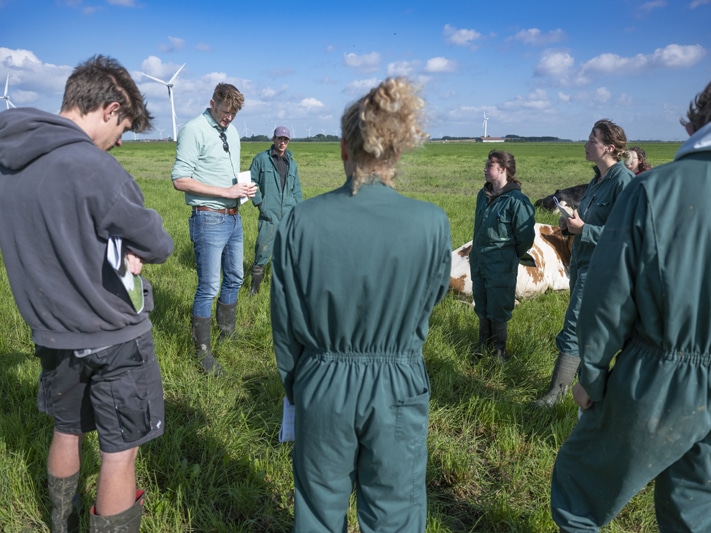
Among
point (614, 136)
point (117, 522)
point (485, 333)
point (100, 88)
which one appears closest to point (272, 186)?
point (485, 333)

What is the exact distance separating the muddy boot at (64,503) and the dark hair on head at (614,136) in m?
3.60

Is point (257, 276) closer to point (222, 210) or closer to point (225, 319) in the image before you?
point (225, 319)

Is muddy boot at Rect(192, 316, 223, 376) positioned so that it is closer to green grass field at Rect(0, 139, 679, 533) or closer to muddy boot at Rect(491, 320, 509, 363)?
green grass field at Rect(0, 139, 679, 533)

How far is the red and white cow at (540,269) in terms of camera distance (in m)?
6.25

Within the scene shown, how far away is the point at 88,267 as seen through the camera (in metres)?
1.97

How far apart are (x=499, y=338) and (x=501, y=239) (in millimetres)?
839

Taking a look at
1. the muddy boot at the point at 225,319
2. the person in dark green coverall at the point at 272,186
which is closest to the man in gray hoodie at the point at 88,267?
the muddy boot at the point at 225,319

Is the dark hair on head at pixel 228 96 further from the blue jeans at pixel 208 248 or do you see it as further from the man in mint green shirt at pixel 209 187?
the blue jeans at pixel 208 248

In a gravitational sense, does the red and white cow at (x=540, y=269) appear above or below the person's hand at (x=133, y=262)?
below

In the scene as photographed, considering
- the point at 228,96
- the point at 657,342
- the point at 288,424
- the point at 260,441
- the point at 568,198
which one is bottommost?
the point at 260,441

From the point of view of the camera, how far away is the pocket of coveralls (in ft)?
5.98

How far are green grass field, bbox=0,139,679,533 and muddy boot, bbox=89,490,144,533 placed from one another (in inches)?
15.2

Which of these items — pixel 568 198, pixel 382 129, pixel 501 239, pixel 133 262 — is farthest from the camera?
pixel 568 198

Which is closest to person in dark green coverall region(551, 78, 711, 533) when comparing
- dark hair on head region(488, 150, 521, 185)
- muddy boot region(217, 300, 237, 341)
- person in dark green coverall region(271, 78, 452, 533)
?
person in dark green coverall region(271, 78, 452, 533)
